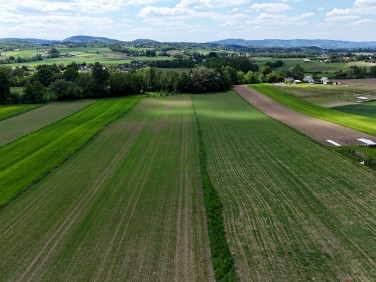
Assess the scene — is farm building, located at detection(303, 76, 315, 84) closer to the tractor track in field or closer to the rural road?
the rural road

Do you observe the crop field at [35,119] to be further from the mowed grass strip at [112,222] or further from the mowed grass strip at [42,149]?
the mowed grass strip at [112,222]

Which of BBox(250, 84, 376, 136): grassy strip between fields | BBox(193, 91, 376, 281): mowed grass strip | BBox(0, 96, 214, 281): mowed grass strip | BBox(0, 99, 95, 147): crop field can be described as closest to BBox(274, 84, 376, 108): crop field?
BBox(250, 84, 376, 136): grassy strip between fields

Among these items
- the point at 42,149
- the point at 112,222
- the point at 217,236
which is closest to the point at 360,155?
the point at 217,236

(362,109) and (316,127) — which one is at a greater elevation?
(362,109)

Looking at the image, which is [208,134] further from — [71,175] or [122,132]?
[71,175]

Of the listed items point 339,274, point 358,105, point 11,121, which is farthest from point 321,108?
point 11,121

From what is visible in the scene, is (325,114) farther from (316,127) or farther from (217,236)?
(217,236)
